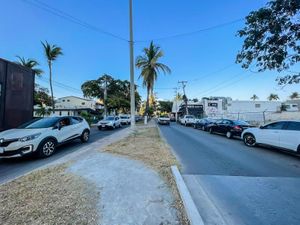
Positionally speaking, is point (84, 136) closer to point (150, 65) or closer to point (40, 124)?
point (40, 124)

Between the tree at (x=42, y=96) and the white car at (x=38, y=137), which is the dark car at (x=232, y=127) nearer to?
the white car at (x=38, y=137)

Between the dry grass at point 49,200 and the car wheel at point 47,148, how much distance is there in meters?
2.72

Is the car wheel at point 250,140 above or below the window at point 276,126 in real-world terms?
below

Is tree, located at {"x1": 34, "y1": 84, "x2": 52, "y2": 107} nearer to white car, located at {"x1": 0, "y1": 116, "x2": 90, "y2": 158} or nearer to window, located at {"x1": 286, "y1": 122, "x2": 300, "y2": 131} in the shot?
white car, located at {"x1": 0, "y1": 116, "x2": 90, "y2": 158}

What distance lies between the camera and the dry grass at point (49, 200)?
3121 millimetres

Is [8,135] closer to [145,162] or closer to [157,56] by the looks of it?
[145,162]

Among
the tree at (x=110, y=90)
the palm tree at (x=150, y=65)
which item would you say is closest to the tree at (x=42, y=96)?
the tree at (x=110, y=90)

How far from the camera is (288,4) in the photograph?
6941 millimetres

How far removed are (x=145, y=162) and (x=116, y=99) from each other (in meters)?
39.8

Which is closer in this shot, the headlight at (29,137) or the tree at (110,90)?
the headlight at (29,137)

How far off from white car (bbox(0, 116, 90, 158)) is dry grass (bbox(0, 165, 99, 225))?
251 cm

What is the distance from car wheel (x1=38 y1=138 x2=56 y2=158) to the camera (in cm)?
777

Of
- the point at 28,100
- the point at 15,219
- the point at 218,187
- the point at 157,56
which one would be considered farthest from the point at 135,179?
the point at 157,56

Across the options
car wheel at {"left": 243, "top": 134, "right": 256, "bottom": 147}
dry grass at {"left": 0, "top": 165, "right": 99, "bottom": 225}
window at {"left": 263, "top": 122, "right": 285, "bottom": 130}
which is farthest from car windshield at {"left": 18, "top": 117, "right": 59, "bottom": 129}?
window at {"left": 263, "top": 122, "right": 285, "bottom": 130}
